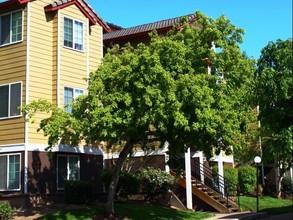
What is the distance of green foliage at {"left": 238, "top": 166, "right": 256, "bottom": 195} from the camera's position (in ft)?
101

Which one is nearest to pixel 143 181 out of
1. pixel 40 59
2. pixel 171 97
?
pixel 40 59

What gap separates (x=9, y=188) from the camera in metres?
21.5

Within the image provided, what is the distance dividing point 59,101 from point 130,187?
17.2ft

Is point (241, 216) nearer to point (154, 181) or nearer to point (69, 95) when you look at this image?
point (154, 181)

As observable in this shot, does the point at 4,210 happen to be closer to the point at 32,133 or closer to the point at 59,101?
the point at 32,133

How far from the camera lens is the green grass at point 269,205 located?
2520 cm

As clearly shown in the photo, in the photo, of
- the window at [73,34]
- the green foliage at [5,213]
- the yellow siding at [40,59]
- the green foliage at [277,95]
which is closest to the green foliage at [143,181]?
the yellow siding at [40,59]

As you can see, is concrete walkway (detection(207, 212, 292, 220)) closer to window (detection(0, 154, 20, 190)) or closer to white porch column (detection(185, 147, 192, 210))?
white porch column (detection(185, 147, 192, 210))

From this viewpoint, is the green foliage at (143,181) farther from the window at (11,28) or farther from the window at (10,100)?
the window at (11,28)

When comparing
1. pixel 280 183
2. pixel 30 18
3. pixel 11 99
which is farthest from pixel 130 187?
pixel 280 183

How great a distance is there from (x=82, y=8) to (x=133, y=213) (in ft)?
35.2

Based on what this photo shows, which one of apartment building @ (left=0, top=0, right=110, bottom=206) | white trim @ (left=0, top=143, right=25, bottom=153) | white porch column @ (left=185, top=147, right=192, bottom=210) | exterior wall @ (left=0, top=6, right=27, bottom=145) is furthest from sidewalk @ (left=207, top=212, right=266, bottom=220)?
exterior wall @ (left=0, top=6, right=27, bottom=145)

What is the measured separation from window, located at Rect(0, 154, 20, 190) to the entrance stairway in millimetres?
7501

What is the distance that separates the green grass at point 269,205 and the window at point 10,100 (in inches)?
481
